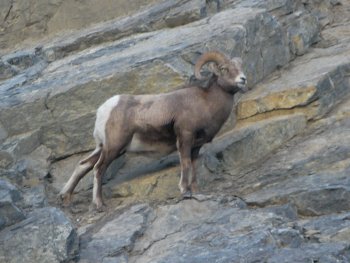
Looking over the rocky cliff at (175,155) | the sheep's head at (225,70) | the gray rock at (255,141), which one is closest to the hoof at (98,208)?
the rocky cliff at (175,155)

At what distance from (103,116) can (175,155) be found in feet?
4.55

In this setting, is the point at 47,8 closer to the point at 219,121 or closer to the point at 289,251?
the point at 219,121

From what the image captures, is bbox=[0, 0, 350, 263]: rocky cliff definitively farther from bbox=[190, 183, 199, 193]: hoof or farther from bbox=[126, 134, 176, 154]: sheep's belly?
bbox=[126, 134, 176, 154]: sheep's belly

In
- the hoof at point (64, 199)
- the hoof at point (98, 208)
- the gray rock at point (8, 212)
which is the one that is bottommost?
the hoof at point (98, 208)

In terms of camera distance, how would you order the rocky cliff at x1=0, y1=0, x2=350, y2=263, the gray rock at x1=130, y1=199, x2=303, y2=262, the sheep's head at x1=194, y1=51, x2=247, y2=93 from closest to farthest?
the gray rock at x1=130, y1=199, x2=303, y2=262 → the rocky cliff at x1=0, y1=0, x2=350, y2=263 → the sheep's head at x1=194, y1=51, x2=247, y2=93

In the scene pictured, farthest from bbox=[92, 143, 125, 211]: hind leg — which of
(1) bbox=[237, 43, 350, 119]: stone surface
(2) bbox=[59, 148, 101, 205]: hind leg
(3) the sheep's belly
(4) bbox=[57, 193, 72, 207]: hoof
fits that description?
(1) bbox=[237, 43, 350, 119]: stone surface

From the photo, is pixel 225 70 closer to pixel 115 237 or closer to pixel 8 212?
pixel 115 237

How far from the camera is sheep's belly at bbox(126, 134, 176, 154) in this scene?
12156mm

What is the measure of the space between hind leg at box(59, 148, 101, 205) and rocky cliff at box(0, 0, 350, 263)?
0.70 feet

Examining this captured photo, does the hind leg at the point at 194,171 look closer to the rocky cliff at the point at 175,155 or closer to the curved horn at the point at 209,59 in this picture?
the rocky cliff at the point at 175,155

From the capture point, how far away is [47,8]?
19000mm

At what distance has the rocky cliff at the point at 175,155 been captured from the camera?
32.0 ft

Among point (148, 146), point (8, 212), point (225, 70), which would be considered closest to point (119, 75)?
point (148, 146)

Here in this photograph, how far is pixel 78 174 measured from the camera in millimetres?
12516
